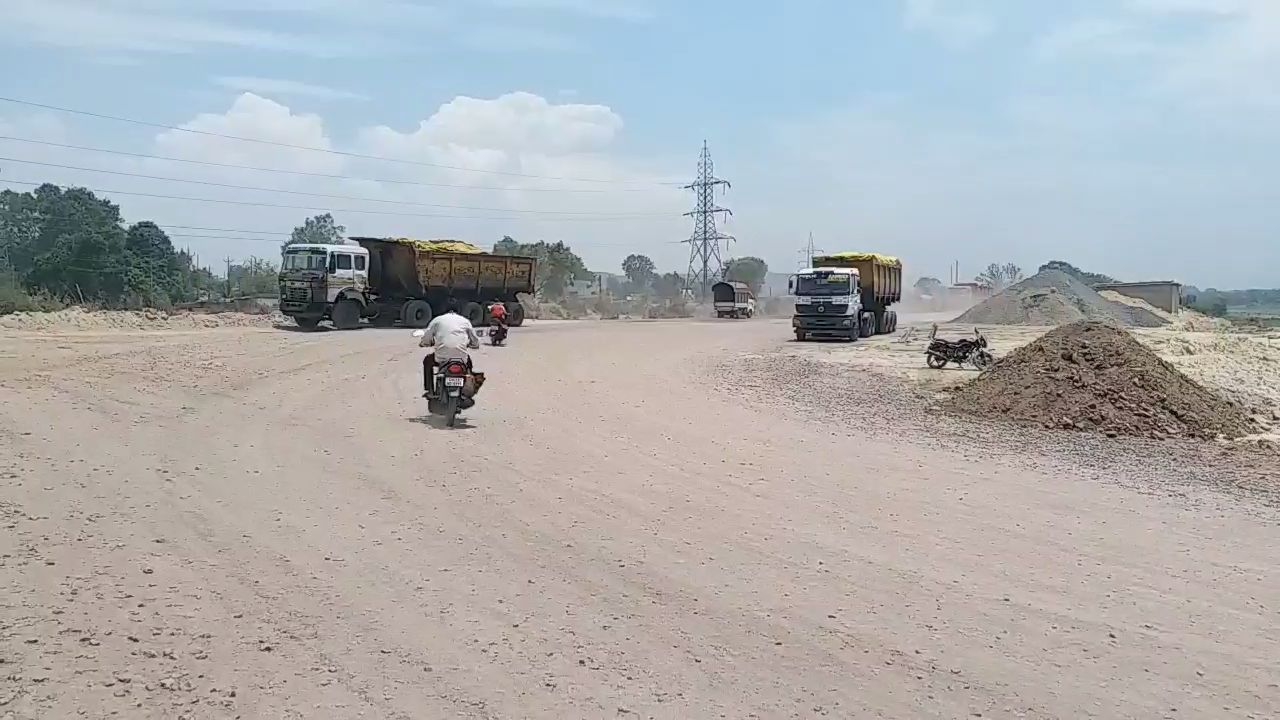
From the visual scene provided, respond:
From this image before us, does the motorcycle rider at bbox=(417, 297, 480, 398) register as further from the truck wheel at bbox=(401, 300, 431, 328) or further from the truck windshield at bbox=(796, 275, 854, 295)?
the truck wheel at bbox=(401, 300, 431, 328)

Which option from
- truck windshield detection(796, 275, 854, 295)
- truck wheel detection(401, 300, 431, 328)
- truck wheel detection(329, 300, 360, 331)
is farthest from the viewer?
truck wheel detection(401, 300, 431, 328)

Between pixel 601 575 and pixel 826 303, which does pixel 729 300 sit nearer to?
pixel 826 303

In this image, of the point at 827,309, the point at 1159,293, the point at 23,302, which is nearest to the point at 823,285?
the point at 827,309

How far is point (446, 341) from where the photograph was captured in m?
12.4

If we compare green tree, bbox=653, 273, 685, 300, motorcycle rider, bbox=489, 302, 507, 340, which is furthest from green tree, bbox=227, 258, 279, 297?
green tree, bbox=653, 273, 685, 300

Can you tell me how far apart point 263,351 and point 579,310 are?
4172cm

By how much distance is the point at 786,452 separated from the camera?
11164 millimetres

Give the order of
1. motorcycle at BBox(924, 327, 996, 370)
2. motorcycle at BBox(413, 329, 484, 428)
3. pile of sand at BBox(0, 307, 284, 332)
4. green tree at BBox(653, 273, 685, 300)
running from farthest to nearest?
green tree at BBox(653, 273, 685, 300) < pile of sand at BBox(0, 307, 284, 332) < motorcycle at BBox(924, 327, 996, 370) < motorcycle at BBox(413, 329, 484, 428)

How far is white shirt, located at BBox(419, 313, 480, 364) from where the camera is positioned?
486 inches

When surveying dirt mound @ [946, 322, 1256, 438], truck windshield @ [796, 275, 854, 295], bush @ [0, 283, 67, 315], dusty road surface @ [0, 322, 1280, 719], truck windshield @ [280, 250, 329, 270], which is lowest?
dusty road surface @ [0, 322, 1280, 719]

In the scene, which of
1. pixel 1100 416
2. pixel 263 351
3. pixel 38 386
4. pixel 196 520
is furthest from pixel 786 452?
pixel 263 351

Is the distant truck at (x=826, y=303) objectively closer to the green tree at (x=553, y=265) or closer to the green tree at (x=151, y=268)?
the green tree at (x=151, y=268)

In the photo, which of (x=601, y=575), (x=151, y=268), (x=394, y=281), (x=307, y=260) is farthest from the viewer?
(x=151, y=268)

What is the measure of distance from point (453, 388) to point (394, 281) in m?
23.5
